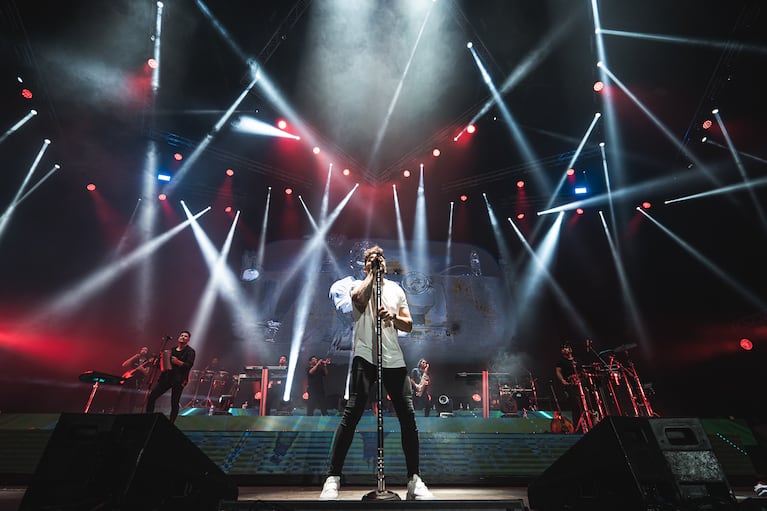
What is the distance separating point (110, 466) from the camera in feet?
5.98

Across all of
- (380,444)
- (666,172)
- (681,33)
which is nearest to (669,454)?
(380,444)

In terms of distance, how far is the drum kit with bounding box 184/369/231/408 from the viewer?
10.7 meters

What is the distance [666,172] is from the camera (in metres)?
9.27

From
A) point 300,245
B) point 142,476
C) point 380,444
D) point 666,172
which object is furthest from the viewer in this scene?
point 300,245

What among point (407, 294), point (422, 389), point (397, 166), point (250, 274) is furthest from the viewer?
point (250, 274)

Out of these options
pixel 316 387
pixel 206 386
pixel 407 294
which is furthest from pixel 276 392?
pixel 407 294

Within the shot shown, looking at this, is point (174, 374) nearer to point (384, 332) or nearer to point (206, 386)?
point (206, 386)

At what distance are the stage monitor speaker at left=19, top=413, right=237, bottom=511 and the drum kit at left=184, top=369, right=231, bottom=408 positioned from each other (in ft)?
32.2

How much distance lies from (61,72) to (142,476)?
9306mm

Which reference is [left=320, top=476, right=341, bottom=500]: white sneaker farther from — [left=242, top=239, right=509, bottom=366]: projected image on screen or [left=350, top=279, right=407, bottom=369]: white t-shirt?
[left=242, top=239, right=509, bottom=366]: projected image on screen

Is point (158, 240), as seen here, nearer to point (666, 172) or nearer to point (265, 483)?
point (265, 483)

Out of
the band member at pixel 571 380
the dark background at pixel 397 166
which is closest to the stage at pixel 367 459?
the band member at pixel 571 380

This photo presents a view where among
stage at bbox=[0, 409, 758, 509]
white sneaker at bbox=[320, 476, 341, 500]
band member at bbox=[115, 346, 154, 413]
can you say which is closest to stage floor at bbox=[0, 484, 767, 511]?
stage at bbox=[0, 409, 758, 509]

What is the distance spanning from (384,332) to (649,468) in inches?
73.3
